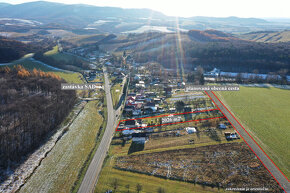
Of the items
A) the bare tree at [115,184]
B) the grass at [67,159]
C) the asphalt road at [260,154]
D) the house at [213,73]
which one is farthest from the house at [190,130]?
the house at [213,73]

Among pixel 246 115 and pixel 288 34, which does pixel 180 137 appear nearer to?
pixel 246 115

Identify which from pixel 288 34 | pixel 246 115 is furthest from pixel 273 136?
pixel 288 34

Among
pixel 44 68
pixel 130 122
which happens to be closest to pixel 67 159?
pixel 130 122

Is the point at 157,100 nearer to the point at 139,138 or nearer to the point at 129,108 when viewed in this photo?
the point at 129,108

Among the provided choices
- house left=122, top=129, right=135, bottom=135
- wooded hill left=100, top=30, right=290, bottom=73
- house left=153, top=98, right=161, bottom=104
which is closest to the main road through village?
house left=122, top=129, right=135, bottom=135

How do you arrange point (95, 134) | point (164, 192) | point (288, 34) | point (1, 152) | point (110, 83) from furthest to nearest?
1. point (288, 34)
2. point (110, 83)
3. point (95, 134)
4. point (1, 152)
5. point (164, 192)

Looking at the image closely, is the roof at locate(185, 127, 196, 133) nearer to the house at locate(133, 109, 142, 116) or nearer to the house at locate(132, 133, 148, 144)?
the house at locate(132, 133, 148, 144)

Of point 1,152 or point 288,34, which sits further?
point 288,34
